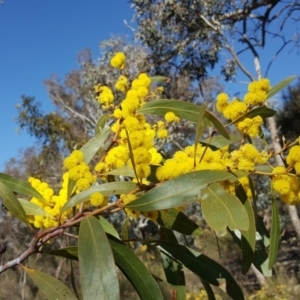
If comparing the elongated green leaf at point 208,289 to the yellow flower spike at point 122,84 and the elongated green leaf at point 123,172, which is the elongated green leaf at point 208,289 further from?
the yellow flower spike at point 122,84

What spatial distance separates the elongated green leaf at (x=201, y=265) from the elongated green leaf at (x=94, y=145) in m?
0.20

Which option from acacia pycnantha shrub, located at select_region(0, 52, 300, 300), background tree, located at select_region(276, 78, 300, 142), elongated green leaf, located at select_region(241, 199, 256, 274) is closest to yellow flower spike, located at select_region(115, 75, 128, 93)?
acacia pycnantha shrub, located at select_region(0, 52, 300, 300)

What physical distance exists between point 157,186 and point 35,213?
0.24 m

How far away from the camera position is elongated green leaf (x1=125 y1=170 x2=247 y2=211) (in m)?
0.66

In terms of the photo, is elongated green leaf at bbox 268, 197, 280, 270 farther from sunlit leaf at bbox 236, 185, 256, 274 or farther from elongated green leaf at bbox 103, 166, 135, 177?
elongated green leaf at bbox 103, 166, 135, 177

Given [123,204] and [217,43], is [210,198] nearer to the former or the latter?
[123,204]

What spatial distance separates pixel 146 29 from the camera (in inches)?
366

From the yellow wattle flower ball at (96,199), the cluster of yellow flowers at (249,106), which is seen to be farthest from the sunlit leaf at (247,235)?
the yellow wattle flower ball at (96,199)

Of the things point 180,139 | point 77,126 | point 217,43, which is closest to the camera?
point 217,43

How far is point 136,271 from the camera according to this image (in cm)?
78

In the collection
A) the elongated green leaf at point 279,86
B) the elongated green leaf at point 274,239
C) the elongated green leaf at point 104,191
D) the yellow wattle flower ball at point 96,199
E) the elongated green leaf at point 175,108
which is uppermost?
the elongated green leaf at point 175,108

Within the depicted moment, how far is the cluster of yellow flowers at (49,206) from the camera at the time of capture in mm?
786

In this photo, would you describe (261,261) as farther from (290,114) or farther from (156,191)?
(290,114)

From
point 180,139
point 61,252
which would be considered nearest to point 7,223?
point 180,139
